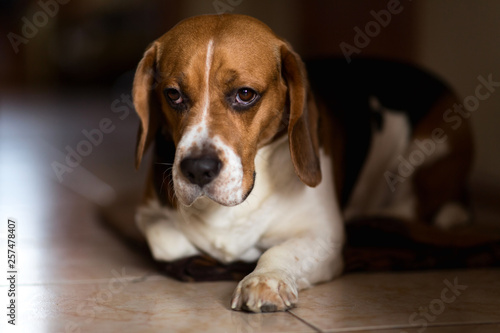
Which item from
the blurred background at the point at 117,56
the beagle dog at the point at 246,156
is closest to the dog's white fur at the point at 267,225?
the beagle dog at the point at 246,156

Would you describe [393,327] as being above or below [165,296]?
above

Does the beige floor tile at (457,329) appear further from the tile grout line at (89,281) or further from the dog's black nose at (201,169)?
the tile grout line at (89,281)

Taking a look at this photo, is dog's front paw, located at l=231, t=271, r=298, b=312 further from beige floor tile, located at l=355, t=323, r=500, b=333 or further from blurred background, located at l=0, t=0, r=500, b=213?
blurred background, located at l=0, t=0, r=500, b=213

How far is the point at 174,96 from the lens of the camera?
1971mm

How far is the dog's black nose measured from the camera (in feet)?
5.76

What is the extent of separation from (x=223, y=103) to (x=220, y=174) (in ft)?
0.81

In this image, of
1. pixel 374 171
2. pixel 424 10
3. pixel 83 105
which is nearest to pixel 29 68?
pixel 83 105

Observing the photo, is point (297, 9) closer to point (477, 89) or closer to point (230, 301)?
point (477, 89)

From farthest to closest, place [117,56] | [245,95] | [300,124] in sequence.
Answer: [117,56]
[300,124]
[245,95]

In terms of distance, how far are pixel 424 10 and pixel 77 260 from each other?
309 cm

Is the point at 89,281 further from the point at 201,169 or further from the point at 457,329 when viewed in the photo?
the point at 457,329

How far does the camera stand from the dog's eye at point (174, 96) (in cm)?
196

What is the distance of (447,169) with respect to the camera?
120 inches

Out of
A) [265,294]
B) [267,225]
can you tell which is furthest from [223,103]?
[265,294]
